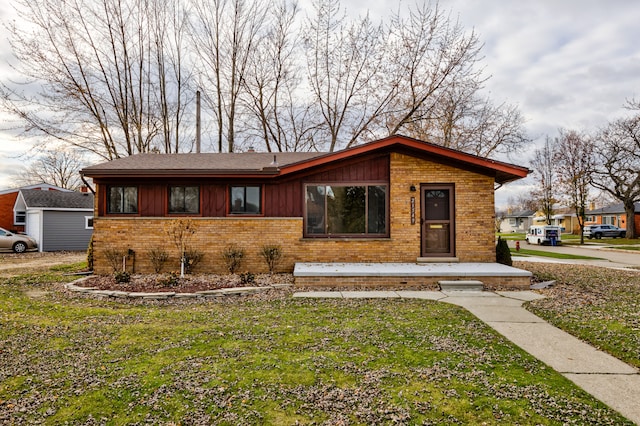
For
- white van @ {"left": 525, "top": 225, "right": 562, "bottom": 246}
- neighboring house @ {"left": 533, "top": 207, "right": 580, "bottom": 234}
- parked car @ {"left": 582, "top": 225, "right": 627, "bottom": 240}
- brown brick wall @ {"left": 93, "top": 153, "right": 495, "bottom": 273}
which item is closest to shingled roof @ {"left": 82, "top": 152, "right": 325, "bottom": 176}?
brown brick wall @ {"left": 93, "top": 153, "right": 495, "bottom": 273}

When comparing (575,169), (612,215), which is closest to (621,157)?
(575,169)

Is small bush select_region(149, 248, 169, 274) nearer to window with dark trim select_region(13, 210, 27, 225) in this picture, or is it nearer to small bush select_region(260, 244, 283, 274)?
small bush select_region(260, 244, 283, 274)

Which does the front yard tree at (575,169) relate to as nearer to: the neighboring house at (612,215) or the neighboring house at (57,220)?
the neighboring house at (612,215)

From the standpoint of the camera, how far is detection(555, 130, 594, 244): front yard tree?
91.5ft

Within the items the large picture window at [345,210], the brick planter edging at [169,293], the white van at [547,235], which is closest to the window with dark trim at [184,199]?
the brick planter edging at [169,293]

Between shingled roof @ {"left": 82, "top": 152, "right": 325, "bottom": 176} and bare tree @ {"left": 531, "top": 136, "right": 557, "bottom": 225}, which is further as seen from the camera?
bare tree @ {"left": 531, "top": 136, "right": 557, "bottom": 225}

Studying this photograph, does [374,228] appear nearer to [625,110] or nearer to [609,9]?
[609,9]

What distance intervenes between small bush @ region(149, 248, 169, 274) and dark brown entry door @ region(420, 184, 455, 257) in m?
7.27

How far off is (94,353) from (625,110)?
126ft

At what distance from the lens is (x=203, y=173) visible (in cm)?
970

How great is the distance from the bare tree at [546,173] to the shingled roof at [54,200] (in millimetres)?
36350

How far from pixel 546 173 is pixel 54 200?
40.8 m

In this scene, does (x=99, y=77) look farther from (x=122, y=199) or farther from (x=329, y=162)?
(x=329, y=162)

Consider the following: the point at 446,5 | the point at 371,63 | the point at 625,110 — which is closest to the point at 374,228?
the point at 371,63
